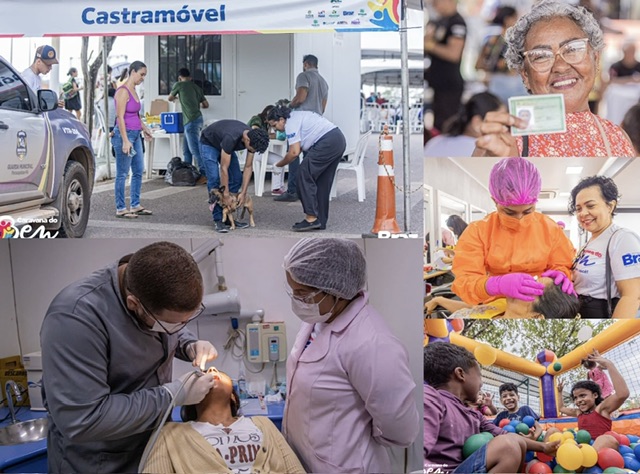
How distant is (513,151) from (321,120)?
961 mm

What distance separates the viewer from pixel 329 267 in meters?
3.21

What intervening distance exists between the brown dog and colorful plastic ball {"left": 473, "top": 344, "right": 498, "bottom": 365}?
129 cm

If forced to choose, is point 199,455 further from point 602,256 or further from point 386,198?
point 602,256

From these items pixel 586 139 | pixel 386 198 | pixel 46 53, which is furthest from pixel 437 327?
pixel 46 53

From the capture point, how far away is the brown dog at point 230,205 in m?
3.86

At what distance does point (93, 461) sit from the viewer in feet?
9.95

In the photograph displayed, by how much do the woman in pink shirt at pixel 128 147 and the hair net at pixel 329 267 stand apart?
3.37 feet

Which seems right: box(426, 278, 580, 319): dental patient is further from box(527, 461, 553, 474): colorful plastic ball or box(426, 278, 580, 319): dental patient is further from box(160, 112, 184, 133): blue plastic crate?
box(160, 112, 184, 133): blue plastic crate

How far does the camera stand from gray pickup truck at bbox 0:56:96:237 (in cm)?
367

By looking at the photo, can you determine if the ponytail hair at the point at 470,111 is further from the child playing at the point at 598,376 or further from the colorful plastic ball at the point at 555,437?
the colorful plastic ball at the point at 555,437

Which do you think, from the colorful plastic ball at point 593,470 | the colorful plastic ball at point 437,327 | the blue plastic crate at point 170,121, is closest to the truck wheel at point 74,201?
the blue plastic crate at point 170,121

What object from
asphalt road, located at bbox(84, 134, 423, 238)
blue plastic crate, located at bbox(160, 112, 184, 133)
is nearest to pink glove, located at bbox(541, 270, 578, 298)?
asphalt road, located at bbox(84, 134, 423, 238)

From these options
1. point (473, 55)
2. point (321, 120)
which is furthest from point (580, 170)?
point (321, 120)

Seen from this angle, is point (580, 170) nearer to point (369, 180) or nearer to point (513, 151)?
point (513, 151)
